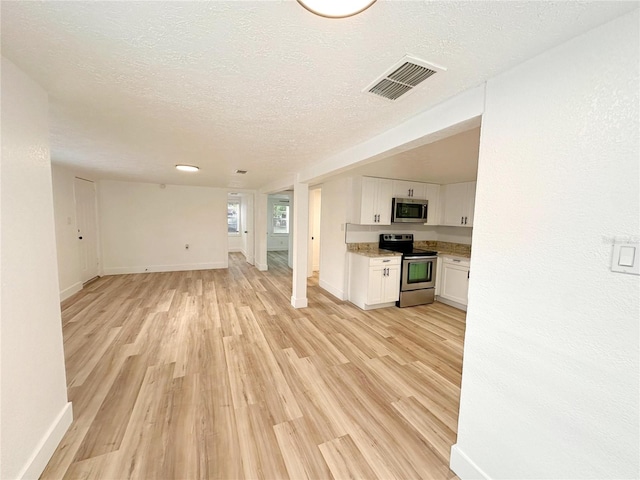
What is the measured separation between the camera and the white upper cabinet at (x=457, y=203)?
14.2 ft

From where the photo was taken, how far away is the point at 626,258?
87 cm

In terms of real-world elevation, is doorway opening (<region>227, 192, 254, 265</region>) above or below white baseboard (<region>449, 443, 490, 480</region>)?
above

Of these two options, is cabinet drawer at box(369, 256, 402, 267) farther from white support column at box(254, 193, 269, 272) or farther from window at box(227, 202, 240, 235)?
window at box(227, 202, 240, 235)

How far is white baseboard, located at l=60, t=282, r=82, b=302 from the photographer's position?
4.13 metres

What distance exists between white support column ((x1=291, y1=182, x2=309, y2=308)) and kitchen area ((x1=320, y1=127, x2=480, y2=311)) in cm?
73

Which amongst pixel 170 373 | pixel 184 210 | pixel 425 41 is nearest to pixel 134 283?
pixel 184 210

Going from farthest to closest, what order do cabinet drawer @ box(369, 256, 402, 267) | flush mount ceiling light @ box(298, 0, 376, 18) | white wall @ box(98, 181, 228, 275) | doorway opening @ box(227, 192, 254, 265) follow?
doorway opening @ box(227, 192, 254, 265) < white wall @ box(98, 181, 228, 275) < cabinet drawer @ box(369, 256, 402, 267) < flush mount ceiling light @ box(298, 0, 376, 18)

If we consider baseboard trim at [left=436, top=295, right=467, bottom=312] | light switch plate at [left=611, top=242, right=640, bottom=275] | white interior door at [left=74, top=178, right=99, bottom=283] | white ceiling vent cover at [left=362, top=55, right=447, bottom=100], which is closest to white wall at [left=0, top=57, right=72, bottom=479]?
white ceiling vent cover at [left=362, top=55, right=447, bottom=100]

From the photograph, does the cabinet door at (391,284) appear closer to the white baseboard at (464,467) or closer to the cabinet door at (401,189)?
the cabinet door at (401,189)

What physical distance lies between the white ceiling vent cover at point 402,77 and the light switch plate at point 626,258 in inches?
39.8

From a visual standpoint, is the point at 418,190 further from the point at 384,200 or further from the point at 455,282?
the point at 455,282

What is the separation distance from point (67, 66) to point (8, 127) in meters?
0.41

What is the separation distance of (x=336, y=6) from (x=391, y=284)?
385 cm

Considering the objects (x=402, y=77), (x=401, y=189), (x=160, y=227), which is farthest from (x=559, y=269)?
(x=160, y=227)
